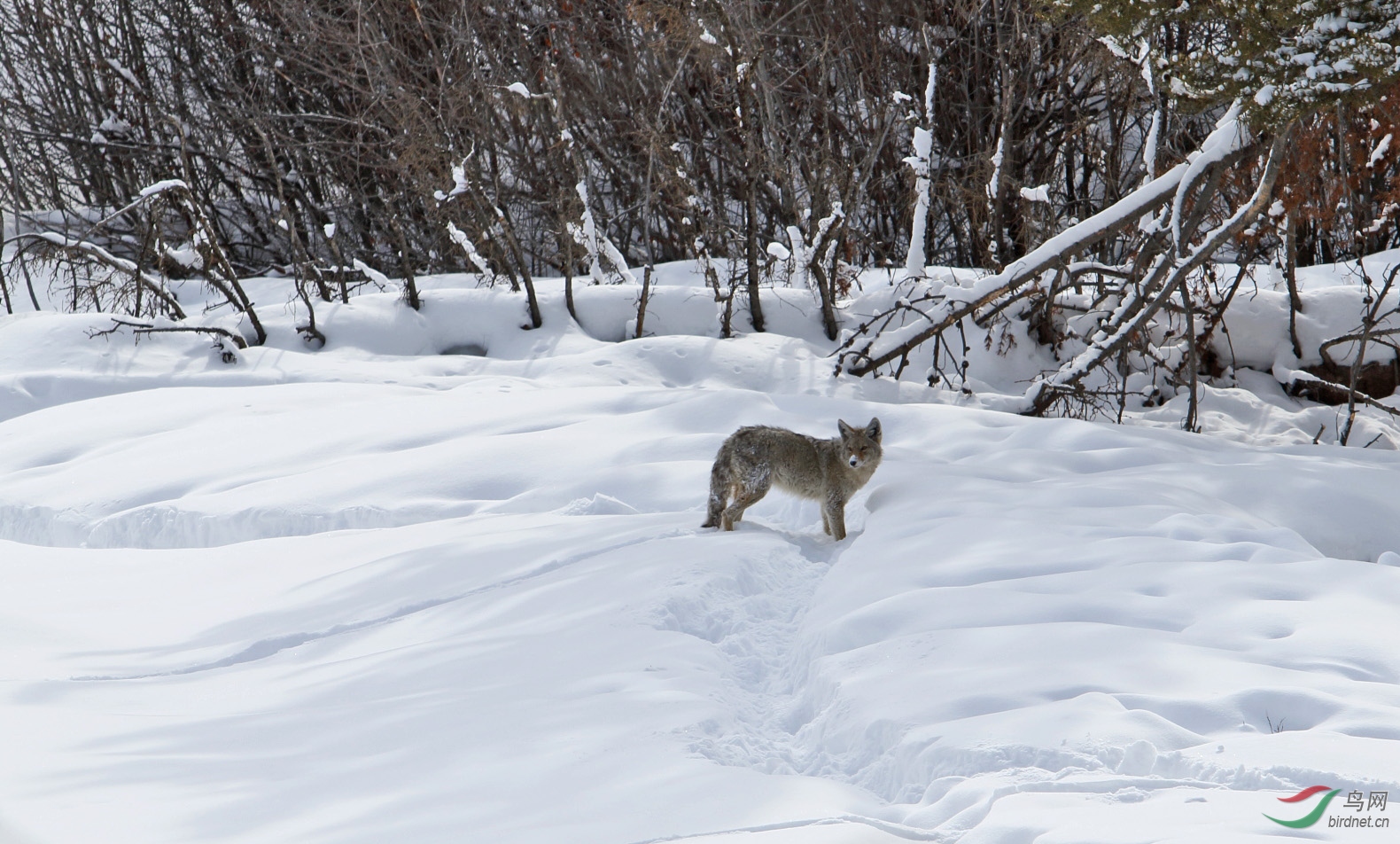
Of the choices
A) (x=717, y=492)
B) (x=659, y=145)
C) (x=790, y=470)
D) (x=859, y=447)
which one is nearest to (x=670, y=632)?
(x=717, y=492)

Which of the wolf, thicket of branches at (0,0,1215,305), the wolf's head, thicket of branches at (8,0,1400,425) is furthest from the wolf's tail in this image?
thicket of branches at (0,0,1215,305)

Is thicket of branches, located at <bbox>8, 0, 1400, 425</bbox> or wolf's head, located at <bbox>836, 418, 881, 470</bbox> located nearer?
wolf's head, located at <bbox>836, 418, 881, 470</bbox>

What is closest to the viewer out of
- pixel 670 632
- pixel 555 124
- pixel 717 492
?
pixel 670 632

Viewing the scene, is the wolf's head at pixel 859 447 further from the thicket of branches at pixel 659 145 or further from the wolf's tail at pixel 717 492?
the thicket of branches at pixel 659 145

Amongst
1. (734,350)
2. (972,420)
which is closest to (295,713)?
(972,420)

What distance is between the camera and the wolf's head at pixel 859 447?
6781mm

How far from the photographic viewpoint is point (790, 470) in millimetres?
6871

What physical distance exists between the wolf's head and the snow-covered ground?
370mm

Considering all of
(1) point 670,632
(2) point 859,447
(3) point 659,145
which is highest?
(3) point 659,145

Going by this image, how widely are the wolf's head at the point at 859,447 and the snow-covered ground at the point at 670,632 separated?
370 millimetres

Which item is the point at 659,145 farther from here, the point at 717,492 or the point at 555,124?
the point at 717,492

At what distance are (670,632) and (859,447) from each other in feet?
7.94

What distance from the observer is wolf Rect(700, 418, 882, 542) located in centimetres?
670

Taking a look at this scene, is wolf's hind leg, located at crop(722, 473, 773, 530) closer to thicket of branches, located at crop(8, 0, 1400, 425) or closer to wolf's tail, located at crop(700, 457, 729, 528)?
wolf's tail, located at crop(700, 457, 729, 528)
